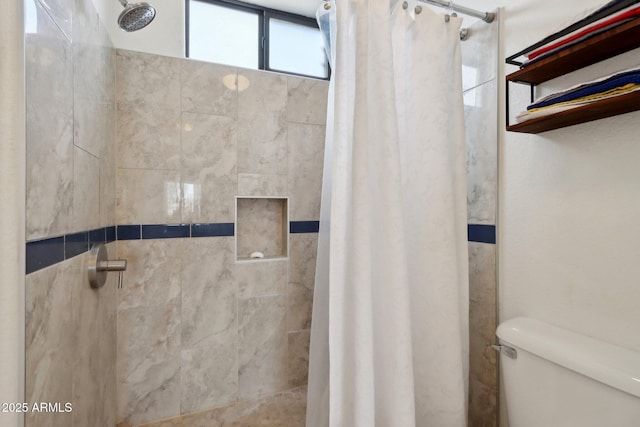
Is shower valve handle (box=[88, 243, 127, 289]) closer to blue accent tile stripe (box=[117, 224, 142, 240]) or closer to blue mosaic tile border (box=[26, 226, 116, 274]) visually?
blue mosaic tile border (box=[26, 226, 116, 274])

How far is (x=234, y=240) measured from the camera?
175cm

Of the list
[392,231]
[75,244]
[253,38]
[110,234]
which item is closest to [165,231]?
[110,234]

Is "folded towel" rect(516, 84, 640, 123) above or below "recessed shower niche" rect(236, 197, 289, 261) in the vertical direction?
above

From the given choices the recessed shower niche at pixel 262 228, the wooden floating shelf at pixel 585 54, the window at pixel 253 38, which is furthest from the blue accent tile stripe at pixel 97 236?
the wooden floating shelf at pixel 585 54

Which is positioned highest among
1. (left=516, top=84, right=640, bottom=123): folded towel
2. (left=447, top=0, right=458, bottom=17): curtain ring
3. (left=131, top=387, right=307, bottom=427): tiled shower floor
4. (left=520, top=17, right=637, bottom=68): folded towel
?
(left=447, top=0, right=458, bottom=17): curtain ring

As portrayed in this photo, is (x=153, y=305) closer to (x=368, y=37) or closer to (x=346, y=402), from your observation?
(x=346, y=402)

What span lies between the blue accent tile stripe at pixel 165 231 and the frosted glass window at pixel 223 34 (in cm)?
100

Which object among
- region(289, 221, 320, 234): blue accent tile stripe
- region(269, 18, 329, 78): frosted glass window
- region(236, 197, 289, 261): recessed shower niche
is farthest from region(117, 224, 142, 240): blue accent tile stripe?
region(269, 18, 329, 78): frosted glass window

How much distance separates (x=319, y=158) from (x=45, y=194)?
1.39m

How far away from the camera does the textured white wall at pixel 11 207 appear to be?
1.86ft

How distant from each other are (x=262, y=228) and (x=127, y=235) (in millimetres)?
681

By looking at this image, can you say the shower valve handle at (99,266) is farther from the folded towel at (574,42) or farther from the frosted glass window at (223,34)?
the folded towel at (574,42)

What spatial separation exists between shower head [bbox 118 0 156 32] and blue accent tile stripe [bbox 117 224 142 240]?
2.82 ft

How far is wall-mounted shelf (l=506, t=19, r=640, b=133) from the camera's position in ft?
2.64
